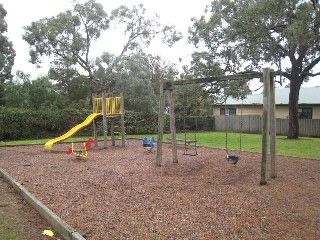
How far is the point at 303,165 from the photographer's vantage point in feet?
Answer: 33.0

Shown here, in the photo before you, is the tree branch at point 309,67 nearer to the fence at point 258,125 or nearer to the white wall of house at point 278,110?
the fence at point 258,125

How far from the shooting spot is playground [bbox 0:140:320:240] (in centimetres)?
469

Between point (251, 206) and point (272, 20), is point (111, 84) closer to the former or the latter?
point (272, 20)

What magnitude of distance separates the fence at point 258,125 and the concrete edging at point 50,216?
18.9 m

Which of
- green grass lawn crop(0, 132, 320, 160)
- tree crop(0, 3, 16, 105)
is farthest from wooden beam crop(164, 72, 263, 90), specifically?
tree crop(0, 3, 16, 105)

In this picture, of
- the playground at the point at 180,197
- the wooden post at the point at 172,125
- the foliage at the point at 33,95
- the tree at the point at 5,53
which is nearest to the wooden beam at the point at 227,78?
the wooden post at the point at 172,125

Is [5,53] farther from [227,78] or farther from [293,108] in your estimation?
[227,78]

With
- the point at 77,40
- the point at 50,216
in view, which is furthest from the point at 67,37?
the point at 50,216

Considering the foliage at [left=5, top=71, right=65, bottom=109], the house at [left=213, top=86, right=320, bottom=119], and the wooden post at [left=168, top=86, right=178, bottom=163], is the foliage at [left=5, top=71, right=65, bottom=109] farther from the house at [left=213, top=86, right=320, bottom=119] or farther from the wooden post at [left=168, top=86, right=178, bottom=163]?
the wooden post at [left=168, top=86, right=178, bottom=163]

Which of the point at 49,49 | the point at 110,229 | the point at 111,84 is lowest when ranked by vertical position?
the point at 110,229

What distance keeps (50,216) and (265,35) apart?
16150mm

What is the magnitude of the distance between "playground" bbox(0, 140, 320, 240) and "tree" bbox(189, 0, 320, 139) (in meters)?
8.04

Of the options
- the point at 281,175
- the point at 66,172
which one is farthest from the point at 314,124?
the point at 66,172

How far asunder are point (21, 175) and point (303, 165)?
26.9 ft
